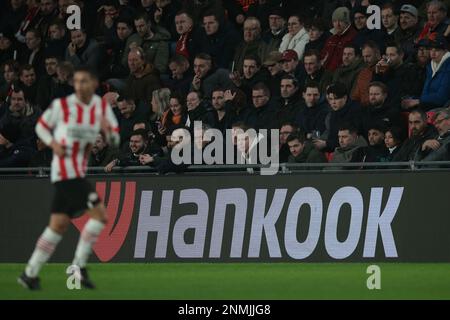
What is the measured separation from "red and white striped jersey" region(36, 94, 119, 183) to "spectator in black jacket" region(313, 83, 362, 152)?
652cm

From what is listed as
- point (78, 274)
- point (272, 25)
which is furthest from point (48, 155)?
point (78, 274)

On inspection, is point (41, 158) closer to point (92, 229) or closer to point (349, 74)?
point (349, 74)

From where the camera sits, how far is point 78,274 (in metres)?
13.9

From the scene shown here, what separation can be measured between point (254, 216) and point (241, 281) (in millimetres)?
2805

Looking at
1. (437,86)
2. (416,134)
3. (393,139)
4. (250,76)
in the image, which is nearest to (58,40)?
(250,76)

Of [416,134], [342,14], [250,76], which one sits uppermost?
[342,14]

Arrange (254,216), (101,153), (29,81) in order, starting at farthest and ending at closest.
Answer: (29,81)
(101,153)
(254,216)

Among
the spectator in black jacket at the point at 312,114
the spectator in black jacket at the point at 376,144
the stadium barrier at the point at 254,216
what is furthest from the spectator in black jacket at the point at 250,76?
the spectator in black jacket at the point at 376,144

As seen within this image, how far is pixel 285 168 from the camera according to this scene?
19.2 m

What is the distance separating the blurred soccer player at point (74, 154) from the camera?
13.5 m

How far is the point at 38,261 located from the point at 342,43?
30.1ft

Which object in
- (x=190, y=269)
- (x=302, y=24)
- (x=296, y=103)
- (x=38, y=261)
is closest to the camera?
(x=38, y=261)

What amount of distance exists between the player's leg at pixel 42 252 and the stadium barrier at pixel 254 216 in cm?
595
